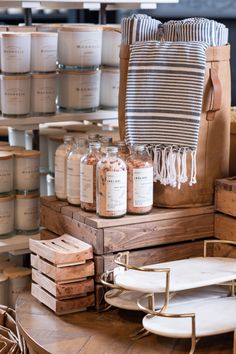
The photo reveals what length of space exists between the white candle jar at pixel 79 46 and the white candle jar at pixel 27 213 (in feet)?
A: 1.60

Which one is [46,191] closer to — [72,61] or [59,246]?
[72,61]

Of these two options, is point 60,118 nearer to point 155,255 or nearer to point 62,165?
point 62,165

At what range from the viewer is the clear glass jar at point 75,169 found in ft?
7.66

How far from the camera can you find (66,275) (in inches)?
85.6

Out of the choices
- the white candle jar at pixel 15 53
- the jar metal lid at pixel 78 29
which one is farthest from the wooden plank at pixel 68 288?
the jar metal lid at pixel 78 29

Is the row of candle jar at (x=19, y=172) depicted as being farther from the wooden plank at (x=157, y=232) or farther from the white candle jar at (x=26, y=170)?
the wooden plank at (x=157, y=232)

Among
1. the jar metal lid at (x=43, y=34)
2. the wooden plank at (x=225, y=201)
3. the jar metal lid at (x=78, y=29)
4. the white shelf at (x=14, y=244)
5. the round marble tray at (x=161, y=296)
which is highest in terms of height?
the jar metal lid at (x=78, y=29)

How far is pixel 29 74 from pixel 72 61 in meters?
0.16

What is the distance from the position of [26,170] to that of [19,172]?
26 millimetres

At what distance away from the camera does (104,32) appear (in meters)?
2.79

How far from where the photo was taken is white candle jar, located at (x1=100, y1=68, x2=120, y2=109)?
2.84 m

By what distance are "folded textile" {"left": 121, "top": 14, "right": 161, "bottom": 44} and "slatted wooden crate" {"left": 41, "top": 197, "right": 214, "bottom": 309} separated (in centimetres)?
53

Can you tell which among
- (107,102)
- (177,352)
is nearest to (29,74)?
(107,102)

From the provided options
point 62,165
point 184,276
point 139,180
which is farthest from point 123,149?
point 184,276
